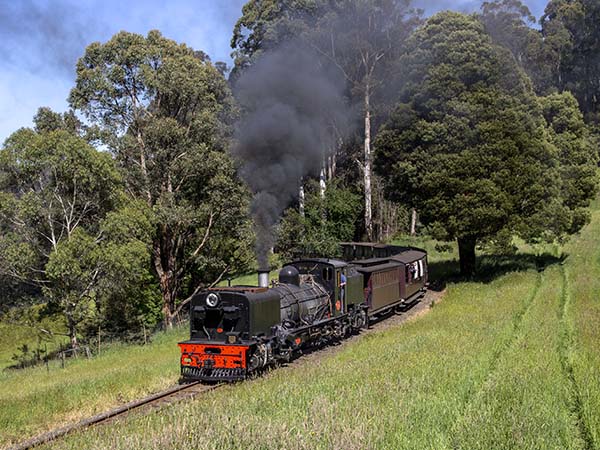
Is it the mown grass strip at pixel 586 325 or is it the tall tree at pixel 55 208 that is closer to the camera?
the mown grass strip at pixel 586 325

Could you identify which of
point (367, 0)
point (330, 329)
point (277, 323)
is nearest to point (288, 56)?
point (367, 0)

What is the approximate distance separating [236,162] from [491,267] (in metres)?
13.9

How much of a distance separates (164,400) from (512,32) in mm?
58407

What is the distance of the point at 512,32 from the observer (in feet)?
188

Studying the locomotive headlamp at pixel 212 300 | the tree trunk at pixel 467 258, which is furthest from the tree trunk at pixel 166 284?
the tree trunk at pixel 467 258

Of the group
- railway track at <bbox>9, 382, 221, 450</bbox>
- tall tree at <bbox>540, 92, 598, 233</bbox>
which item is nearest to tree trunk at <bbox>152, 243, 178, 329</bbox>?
railway track at <bbox>9, 382, 221, 450</bbox>

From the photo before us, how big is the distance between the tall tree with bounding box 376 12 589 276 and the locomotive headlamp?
1388 centimetres

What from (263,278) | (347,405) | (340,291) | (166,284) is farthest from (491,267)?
(347,405)

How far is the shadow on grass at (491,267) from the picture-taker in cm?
2602

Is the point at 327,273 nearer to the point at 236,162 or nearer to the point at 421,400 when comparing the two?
the point at 421,400

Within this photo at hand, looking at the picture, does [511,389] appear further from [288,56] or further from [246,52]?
[246,52]

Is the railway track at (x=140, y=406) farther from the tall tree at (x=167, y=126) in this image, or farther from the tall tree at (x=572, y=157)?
the tall tree at (x=572, y=157)

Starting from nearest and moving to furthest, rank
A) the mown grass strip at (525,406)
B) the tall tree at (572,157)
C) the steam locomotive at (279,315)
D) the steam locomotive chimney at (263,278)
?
the mown grass strip at (525,406)
the steam locomotive at (279,315)
the steam locomotive chimney at (263,278)
the tall tree at (572,157)

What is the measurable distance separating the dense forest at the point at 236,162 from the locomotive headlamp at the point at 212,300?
4.01m
